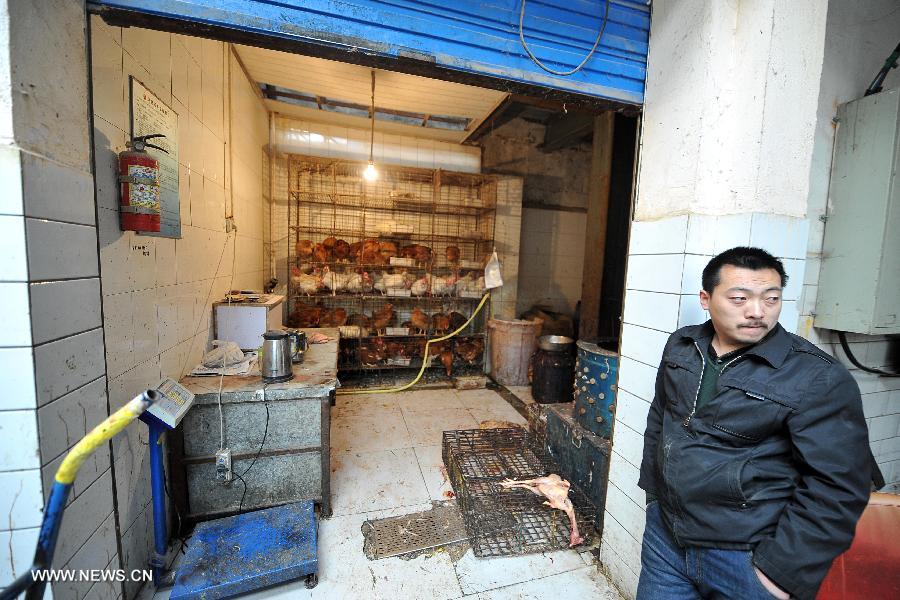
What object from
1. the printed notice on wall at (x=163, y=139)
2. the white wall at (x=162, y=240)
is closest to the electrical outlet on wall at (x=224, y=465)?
the white wall at (x=162, y=240)

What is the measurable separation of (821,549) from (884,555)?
90 cm

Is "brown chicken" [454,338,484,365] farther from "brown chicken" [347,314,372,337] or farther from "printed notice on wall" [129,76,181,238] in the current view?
"printed notice on wall" [129,76,181,238]

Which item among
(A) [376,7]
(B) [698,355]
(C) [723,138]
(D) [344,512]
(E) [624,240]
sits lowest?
(D) [344,512]

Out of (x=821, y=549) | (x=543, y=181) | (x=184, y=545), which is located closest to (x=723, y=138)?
(x=821, y=549)

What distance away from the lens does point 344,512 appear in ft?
8.32

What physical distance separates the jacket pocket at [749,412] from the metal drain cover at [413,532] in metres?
1.84

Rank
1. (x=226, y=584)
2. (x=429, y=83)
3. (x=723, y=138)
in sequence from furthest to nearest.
Result: (x=429, y=83)
(x=226, y=584)
(x=723, y=138)

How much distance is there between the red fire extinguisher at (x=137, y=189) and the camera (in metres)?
1.63

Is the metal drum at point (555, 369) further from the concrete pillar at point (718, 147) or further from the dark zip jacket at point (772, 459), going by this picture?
the dark zip jacket at point (772, 459)

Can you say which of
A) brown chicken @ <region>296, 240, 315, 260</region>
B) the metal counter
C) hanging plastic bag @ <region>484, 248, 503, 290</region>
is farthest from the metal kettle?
hanging plastic bag @ <region>484, 248, 503, 290</region>

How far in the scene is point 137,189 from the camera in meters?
1.65

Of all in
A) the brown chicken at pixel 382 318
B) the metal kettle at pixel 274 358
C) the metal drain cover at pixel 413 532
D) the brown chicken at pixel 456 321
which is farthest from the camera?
the brown chicken at pixel 456 321

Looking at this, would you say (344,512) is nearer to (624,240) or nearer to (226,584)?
(226,584)

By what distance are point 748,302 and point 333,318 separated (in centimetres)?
494
